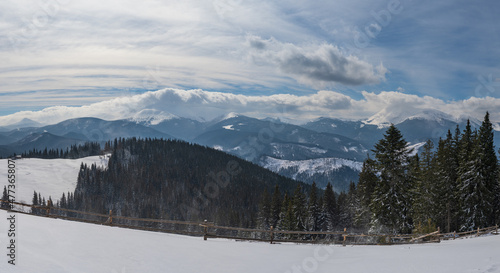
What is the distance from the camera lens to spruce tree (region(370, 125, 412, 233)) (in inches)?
1496

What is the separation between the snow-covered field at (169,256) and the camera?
14.9 m

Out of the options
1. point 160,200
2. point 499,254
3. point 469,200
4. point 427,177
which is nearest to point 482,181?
point 469,200

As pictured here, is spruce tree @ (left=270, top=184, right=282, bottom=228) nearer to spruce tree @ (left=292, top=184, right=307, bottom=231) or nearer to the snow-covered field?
spruce tree @ (left=292, top=184, right=307, bottom=231)

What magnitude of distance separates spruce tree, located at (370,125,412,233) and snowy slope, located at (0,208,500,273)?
1892 cm

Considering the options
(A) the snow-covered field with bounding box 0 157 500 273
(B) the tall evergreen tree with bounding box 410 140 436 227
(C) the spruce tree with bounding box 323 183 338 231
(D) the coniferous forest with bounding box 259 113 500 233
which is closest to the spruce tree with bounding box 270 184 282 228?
(D) the coniferous forest with bounding box 259 113 500 233

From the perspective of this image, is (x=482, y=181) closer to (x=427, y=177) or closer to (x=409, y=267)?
(x=427, y=177)

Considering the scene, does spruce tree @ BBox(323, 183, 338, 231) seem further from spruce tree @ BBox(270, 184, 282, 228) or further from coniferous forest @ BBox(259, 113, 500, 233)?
coniferous forest @ BBox(259, 113, 500, 233)

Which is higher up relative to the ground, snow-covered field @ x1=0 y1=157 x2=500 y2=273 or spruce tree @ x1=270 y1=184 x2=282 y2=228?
snow-covered field @ x1=0 y1=157 x2=500 y2=273

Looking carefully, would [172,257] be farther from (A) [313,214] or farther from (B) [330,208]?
(B) [330,208]

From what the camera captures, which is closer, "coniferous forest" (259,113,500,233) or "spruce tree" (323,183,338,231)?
"coniferous forest" (259,113,500,233)

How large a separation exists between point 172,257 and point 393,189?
1174 inches

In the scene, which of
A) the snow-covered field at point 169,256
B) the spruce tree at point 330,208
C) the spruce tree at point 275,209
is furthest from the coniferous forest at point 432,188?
the snow-covered field at point 169,256

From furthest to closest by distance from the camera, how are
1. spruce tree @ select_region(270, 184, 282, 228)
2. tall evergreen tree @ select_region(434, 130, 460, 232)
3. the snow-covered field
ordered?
spruce tree @ select_region(270, 184, 282, 228) < tall evergreen tree @ select_region(434, 130, 460, 232) < the snow-covered field

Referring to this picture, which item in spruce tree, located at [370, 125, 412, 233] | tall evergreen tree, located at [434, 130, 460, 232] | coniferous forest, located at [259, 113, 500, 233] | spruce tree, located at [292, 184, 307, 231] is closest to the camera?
spruce tree, located at [370, 125, 412, 233]
